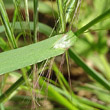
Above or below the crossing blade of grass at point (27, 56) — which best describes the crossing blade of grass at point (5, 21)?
above

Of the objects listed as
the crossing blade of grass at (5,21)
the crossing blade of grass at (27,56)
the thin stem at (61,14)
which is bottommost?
the crossing blade of grass at (27,56)

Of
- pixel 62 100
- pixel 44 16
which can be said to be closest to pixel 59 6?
pixel 62 100

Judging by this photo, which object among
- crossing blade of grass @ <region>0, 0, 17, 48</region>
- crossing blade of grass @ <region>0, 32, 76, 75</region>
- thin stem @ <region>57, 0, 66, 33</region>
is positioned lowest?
crossing blade of grass @ <region>0, 32, 76, 75</region>

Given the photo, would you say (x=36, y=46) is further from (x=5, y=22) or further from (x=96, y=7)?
(x=96, y=7)

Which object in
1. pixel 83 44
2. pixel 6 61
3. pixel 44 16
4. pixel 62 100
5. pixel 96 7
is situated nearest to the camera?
pixel 6 61

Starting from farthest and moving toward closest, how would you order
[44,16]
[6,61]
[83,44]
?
[44,16] < [83,44] < [6,61]

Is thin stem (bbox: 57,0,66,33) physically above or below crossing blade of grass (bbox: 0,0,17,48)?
below

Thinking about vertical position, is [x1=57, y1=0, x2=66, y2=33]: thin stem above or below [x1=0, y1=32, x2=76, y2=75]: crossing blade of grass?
above

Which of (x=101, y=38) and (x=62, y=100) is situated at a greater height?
(x=101, y=38)

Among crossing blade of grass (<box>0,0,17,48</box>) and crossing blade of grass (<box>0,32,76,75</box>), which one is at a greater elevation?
crossing blade of grass (<box>0,0,17,48</box>)

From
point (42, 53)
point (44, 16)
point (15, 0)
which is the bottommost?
point (42, 53)

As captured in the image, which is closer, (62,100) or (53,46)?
(53,46)
